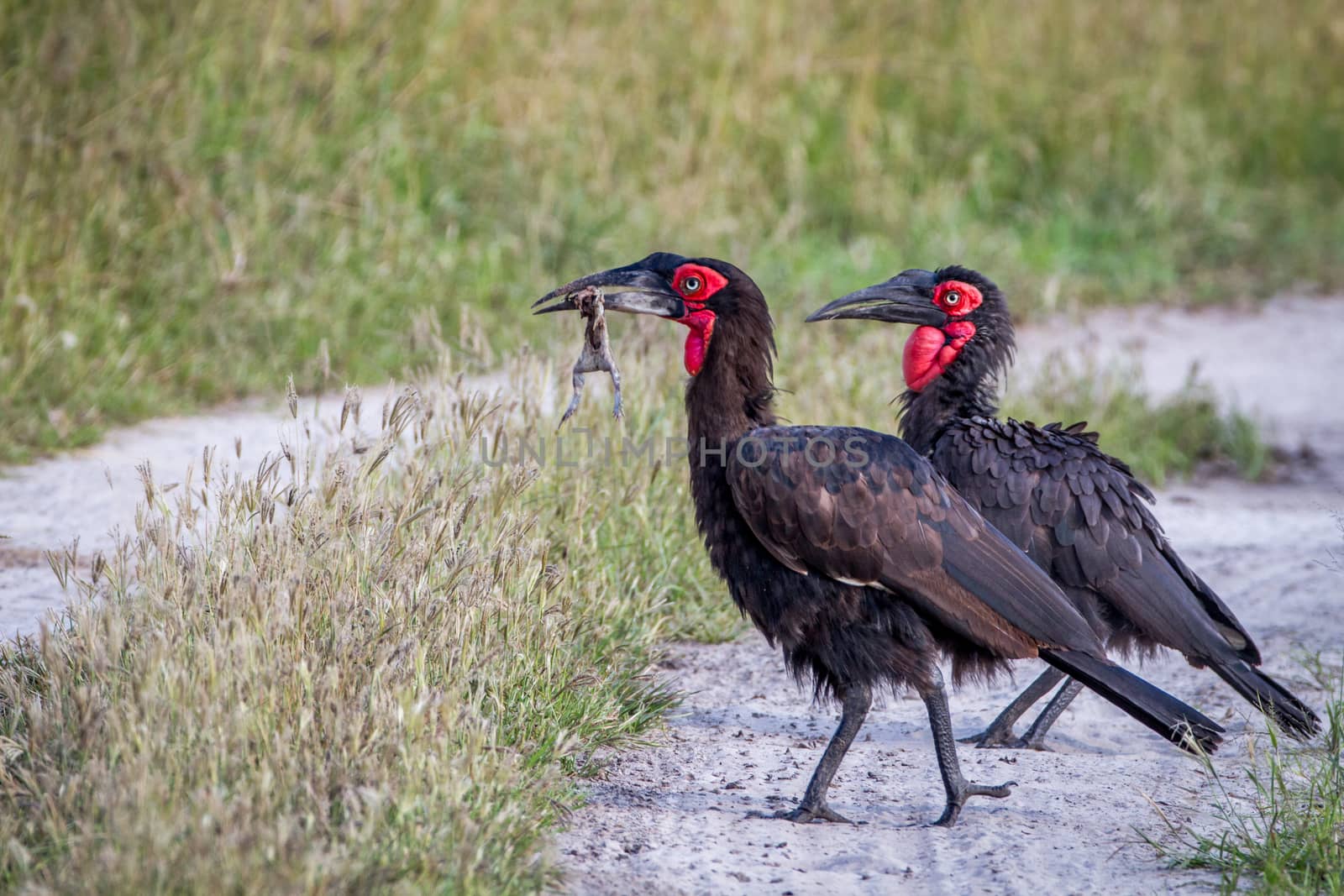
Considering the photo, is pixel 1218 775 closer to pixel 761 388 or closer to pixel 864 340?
pixel 761 388

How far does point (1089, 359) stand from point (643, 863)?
A: 470 centimetres

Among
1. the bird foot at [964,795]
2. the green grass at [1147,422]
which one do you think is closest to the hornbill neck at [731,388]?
the bird foot at [964,795]

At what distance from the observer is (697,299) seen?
392 centimetres

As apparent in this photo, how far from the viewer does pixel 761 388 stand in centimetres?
392

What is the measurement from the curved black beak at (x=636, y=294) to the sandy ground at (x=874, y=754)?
0.84 metres

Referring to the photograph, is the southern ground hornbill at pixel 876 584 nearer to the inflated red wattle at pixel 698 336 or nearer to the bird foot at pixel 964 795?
the bird foot at pixel 964 795

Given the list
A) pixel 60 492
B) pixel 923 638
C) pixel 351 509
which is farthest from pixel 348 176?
pixel 923 638

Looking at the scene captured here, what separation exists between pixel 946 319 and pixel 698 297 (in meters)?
1.15

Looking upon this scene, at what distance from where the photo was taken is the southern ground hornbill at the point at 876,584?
356 centimetres

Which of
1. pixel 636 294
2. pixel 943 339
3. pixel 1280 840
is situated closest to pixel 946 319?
pixel 943 339

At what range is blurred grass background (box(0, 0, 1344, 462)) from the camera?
675 centimetres

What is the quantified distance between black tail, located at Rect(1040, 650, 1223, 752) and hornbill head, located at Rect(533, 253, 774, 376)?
1.15 meters

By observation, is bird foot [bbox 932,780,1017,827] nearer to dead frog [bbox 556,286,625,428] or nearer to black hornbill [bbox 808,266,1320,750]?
black hornbill [bbox 808,266,1320,750]

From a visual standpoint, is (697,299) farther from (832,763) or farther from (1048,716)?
(1048,716)
